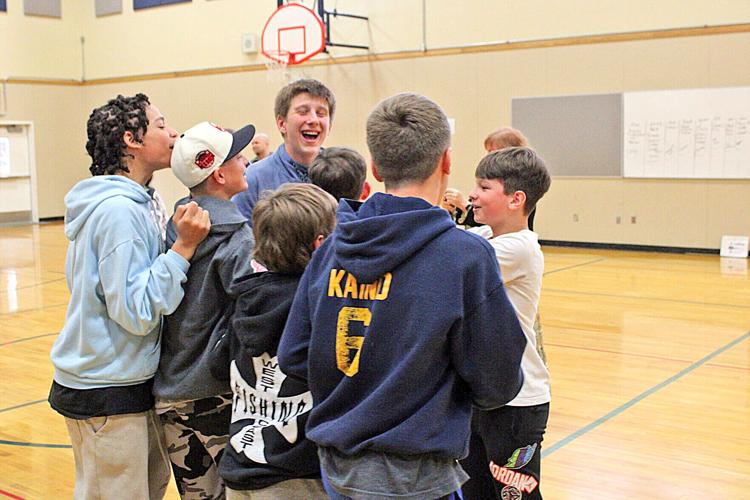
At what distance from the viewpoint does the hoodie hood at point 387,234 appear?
172 centimetres

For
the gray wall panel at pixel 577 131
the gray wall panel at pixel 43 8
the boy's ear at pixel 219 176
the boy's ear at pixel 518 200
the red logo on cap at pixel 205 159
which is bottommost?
the boy's ear at pixel 518 200

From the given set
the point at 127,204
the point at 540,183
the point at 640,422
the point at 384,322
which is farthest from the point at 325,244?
the point at 640,422

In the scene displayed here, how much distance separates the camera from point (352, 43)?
13.9 meters

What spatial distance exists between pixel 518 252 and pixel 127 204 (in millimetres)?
1093

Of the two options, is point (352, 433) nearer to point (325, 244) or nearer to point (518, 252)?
point (325, 244)

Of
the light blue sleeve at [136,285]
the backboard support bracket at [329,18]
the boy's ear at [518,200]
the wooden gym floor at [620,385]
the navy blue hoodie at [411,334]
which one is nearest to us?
the navy blue hoodie at [411,334]

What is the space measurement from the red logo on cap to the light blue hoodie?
0.20 meters

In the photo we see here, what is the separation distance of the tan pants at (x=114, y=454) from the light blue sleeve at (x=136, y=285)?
0.93 ft

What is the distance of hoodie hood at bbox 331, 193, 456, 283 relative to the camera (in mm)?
1725

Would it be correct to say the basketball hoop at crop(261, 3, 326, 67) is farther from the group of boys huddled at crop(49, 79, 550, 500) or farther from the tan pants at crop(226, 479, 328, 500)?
the tan pants at crop(226, 479, 328, 500)

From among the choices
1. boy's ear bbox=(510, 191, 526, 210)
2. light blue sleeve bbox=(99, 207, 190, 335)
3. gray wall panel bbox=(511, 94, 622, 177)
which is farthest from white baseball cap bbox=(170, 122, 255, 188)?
gray wall panel bbox=(511, 94, 622, 177)

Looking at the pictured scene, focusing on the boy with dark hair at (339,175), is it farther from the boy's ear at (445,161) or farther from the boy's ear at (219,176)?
the boy's ear at (445,161)

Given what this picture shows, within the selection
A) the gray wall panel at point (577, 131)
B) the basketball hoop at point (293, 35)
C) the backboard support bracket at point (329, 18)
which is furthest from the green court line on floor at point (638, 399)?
the backboard support bracket at point (329, 18)

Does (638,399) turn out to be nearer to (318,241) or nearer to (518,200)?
(518,200)
